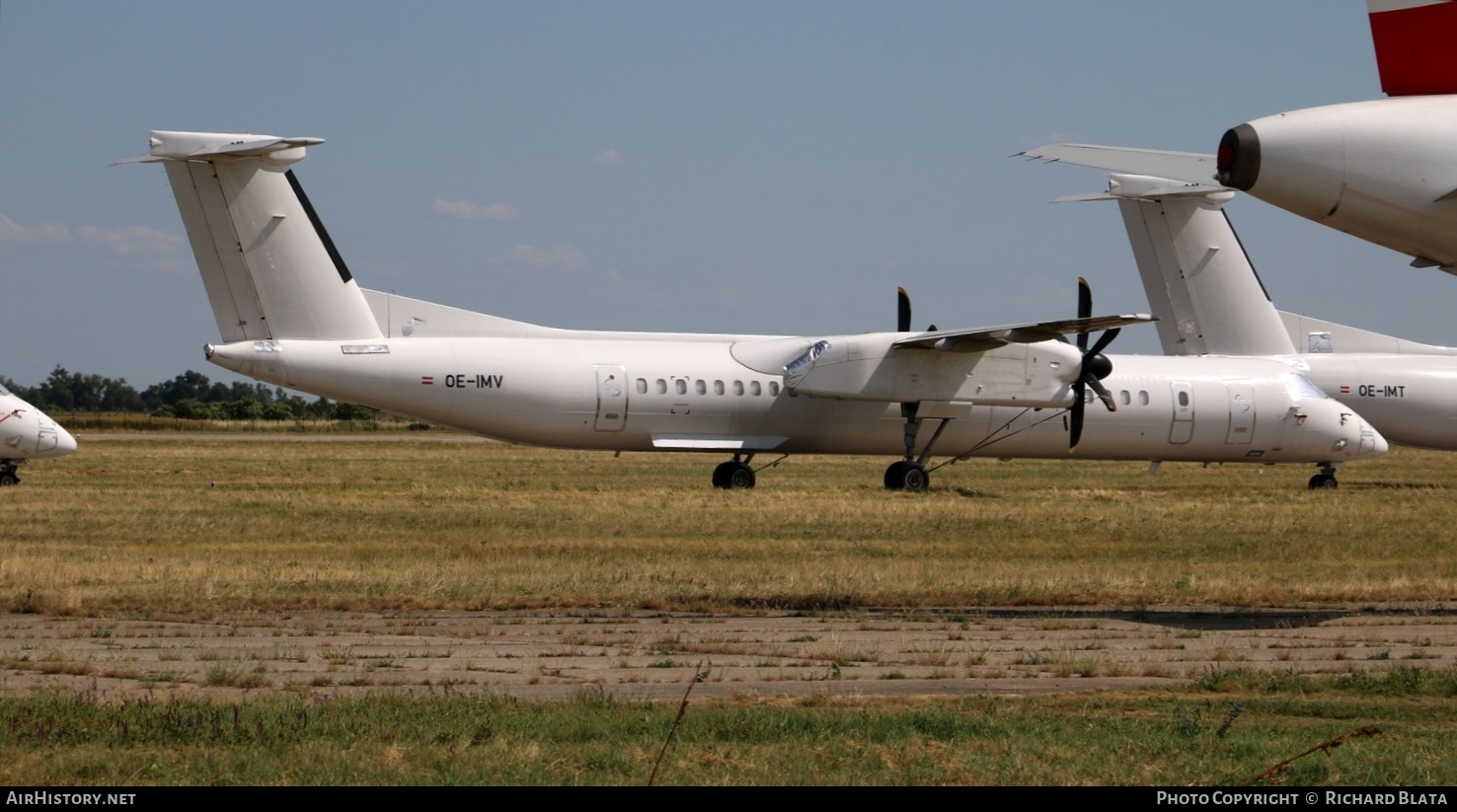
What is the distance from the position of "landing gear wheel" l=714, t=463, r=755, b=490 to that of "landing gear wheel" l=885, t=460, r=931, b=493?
10.3 feet

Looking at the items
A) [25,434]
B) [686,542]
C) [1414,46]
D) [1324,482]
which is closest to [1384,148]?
[1414,46]

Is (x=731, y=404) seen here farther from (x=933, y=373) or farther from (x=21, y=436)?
(x=21, y=436)

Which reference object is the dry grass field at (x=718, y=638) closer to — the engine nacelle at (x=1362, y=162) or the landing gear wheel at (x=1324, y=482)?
the engine nacelle at (x=1362, y=162)

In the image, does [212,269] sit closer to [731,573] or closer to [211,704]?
[731,573]

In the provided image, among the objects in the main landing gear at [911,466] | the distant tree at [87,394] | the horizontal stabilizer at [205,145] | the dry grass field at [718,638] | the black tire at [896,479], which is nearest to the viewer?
the dry grass field at [718,638]

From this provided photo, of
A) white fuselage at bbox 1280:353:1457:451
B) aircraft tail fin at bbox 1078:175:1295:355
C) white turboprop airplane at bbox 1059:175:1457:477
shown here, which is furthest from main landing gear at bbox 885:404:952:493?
white fuselage at bbox 1280:353:1457:451

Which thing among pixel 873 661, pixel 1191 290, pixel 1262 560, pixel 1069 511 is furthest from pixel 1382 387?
pixel 873 661

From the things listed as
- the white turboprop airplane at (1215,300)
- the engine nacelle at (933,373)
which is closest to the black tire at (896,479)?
the engine nacelle at (933,373)

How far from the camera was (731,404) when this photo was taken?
3309cm

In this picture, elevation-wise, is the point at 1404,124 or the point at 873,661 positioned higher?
the point at 1404,124

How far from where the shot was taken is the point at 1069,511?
93.9 ft

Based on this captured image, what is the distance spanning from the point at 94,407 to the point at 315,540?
162519mm

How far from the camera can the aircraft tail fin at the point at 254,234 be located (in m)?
27.5

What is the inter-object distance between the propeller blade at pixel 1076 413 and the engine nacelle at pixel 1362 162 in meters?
19.5
